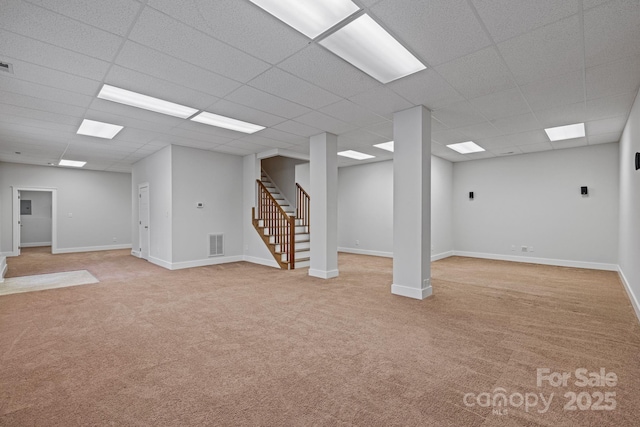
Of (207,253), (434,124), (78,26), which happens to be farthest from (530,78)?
(207,253)

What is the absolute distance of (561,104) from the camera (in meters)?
4.39

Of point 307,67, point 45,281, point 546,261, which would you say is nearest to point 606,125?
point 546,261

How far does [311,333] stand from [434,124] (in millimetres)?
4083

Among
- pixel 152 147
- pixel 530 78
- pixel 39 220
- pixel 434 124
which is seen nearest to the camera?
pixel 530 78

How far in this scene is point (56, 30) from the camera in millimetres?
2605

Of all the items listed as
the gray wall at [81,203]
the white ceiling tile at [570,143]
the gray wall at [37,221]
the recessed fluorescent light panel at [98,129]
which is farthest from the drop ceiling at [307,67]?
the gray wall at [37,221]

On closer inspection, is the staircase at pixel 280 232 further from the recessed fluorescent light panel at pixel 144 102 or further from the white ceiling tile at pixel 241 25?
the white ceiling tile at pixel 241 25

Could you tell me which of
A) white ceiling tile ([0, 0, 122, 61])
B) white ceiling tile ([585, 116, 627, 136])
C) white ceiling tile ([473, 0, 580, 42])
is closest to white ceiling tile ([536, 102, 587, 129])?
white ceiling tile ([585, 116, 627, 136])

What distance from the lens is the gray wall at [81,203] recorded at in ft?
30.7

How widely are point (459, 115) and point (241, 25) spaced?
12.0 feet

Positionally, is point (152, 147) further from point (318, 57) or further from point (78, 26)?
point (318, 57)

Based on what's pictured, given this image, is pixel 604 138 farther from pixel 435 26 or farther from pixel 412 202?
pixel 435 26

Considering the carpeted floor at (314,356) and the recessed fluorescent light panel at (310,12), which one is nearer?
the carpeted floor at (314,356)

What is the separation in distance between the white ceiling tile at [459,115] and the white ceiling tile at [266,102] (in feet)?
6.73
